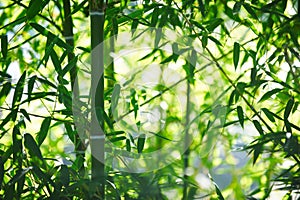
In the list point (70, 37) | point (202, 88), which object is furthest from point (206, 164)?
point (70, 37)

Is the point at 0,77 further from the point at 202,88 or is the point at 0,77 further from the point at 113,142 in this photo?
the point at 202,88

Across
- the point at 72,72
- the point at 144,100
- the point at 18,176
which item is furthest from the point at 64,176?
the point at 144,100

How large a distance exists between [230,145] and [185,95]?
367 millimetres

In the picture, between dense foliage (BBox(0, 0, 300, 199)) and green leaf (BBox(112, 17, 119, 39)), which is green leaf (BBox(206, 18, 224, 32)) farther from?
green leaf (BBox(112, 17, 119, 39))

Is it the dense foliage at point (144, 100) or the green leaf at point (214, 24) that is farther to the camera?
the green leaf at point (214, 24)

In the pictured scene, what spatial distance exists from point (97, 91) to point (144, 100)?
53cm

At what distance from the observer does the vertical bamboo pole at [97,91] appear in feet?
4.41

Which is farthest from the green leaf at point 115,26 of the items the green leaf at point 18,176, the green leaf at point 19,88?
the green leaf at point 18,176

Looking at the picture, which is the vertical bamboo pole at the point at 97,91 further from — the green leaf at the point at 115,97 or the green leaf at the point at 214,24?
the green leaf at the point at 214,24

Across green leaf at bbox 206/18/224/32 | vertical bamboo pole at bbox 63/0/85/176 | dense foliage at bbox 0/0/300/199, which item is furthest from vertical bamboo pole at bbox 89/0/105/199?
green leaf at bbox 206/18/224/32

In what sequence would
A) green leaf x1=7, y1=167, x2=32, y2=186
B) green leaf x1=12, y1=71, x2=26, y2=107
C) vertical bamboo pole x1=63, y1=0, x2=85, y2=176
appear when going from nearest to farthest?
green leaf x1=7, y1=167, x2=32, y2=186
green leaf x1=12, y1=71, x2=26, y2=107
vertical bamboo pole x1=63, y1=0, x2=85, y2=176

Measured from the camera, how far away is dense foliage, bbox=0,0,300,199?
1.42 m

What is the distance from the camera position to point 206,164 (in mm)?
2201

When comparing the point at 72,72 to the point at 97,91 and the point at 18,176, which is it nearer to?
the point at 97,91
